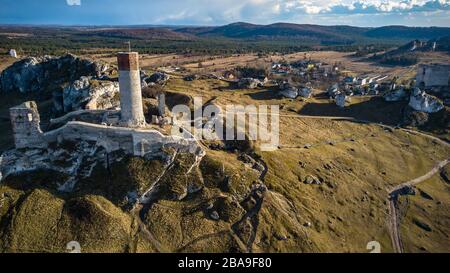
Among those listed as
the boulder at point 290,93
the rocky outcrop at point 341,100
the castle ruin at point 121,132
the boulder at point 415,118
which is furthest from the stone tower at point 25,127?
the boulder at point 415,118

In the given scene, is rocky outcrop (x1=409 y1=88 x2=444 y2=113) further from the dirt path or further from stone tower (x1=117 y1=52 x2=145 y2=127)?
stone tower (x1=117 y1=52 x2=145 y2=127)

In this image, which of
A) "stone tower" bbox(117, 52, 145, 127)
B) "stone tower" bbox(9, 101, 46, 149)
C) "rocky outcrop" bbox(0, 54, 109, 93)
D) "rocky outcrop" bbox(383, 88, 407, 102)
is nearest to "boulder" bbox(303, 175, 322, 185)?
"stone tower" bbox(117, 52, 145, 127)

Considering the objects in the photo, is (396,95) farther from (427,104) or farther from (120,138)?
(120,138)

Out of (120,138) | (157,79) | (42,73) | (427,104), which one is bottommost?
(427,104)

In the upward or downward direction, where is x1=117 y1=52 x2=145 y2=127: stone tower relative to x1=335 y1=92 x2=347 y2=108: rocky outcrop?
upward

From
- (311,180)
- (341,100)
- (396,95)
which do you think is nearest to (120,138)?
(311,180)

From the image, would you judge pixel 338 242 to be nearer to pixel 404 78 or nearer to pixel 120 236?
pixel 120 236

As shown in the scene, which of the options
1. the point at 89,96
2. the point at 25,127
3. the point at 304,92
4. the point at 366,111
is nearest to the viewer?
the point at 25,127
